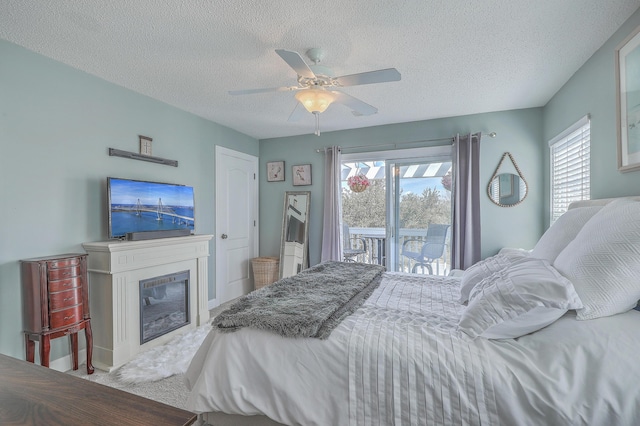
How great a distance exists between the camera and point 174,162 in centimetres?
345

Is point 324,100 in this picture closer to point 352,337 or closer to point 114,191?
point 352,337

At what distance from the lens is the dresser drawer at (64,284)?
2152 mm

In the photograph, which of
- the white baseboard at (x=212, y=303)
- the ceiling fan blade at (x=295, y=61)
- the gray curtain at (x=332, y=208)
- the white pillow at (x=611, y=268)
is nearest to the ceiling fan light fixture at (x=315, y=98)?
the ceiling fan blade at (x=295, y=61)

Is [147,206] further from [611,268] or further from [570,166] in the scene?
[570,166]

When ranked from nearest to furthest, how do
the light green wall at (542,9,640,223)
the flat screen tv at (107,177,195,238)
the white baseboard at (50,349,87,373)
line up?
the light green wall at (542,9,640,223) < the white baseboard at (50,349,87,373) < the flat screen tv at (107,177,195,238)

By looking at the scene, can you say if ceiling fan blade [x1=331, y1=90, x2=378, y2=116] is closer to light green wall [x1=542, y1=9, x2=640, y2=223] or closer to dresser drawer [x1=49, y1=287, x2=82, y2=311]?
light green wall [x1=542, y1=9, x2=640, y2=223]

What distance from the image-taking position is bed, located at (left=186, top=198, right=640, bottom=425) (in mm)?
1102

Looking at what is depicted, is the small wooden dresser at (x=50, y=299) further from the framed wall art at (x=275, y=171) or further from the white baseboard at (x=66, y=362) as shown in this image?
the framed wall art at (x=275, y=171)

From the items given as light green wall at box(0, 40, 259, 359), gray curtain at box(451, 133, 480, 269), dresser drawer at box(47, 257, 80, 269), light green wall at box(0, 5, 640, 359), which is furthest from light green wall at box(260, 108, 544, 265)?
dresser drawer at box(47, 257, 80, 269)

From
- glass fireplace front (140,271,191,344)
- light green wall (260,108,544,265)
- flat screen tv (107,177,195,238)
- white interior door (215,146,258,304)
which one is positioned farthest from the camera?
white interior door (215,146,258,304)

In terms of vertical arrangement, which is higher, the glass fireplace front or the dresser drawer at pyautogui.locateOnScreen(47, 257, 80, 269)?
the dresser drawer at pyautogui.locateOnScreen(47, 257, 80, 269)

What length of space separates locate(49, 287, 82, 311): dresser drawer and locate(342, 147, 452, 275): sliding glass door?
318 centimetres

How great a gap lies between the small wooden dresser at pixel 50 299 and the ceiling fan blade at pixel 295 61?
2136 mm

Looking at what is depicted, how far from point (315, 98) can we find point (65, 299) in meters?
Answer: 2.36
